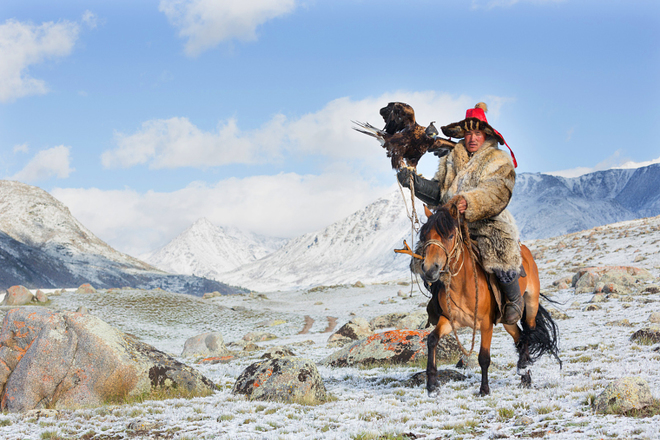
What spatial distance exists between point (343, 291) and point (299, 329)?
31.2 metres

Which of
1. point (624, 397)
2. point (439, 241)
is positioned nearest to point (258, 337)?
point (439, 241)

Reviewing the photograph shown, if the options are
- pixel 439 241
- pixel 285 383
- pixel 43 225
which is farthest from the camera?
pixel 43 225

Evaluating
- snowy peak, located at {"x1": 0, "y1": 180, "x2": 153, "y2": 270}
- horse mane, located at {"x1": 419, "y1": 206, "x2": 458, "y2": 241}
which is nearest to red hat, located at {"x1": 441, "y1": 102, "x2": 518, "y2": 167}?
horse mane, located at {"x1": 419, "y1": 206, "x2": 458, "y2": 241}

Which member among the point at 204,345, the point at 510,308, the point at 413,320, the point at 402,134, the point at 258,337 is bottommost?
the point at 258,337

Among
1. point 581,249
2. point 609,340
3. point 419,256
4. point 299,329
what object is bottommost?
point 299,329

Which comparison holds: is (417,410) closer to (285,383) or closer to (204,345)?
(285,383)

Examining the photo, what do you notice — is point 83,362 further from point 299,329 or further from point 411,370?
point 299,329

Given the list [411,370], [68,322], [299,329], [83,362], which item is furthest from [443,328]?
[299,329]

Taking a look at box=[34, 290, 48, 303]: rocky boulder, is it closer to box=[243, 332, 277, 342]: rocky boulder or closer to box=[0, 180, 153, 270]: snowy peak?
box=[243, 332, 277, 342]: rocky boulder

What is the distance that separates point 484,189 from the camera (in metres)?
7.41

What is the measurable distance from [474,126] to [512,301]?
3.37 meters

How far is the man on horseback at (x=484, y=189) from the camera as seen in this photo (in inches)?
293

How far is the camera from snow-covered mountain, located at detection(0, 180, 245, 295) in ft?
435

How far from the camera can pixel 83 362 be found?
8.96 metres
